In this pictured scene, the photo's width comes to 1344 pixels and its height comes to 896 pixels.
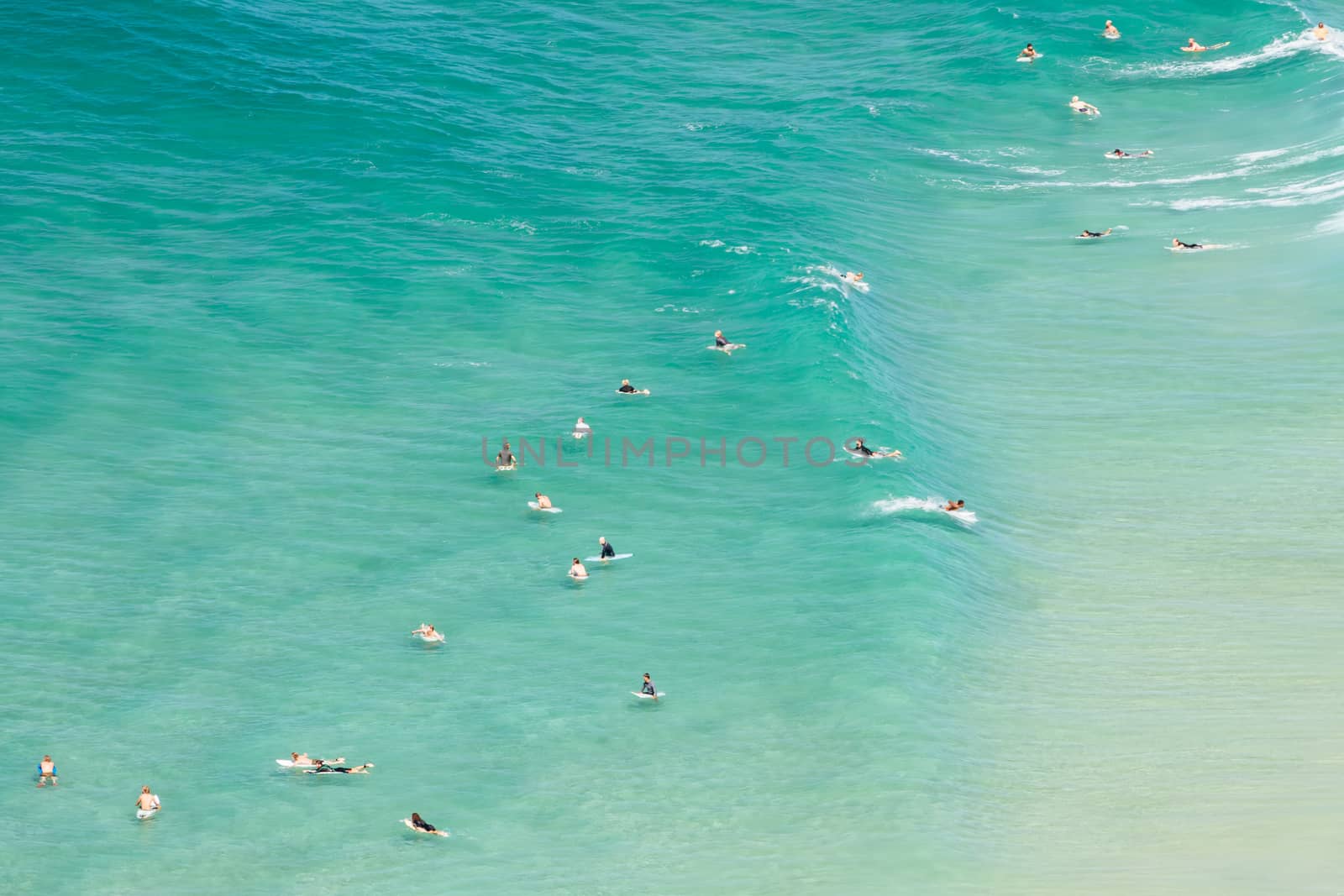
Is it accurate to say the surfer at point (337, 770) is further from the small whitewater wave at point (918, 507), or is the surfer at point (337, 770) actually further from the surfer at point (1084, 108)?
the surfer at point (1084, 108)

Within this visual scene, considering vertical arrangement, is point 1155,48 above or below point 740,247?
above

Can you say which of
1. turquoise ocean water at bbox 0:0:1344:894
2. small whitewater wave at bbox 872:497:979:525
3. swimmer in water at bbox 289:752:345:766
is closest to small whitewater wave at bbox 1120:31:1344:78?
turquoise ocean water at bbox 0:0:1344:894

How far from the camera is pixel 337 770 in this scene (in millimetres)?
52781

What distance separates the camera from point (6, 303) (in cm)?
8044

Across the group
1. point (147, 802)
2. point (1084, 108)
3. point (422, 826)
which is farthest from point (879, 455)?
point (1084, 108)

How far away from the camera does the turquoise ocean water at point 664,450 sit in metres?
50.7

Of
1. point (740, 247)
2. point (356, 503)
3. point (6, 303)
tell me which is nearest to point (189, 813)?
point (356, 503)

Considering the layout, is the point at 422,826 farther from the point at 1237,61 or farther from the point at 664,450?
the point at 1237,61

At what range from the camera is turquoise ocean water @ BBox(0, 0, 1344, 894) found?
5072cm

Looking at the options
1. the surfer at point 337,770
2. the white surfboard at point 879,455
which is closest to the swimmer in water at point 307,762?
the surfer at point 337,770

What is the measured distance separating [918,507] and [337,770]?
2699cm

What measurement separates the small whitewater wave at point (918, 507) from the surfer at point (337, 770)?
2475 cm

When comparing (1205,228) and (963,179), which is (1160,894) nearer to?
(1205,228)

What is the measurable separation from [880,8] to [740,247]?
43.9 meters
